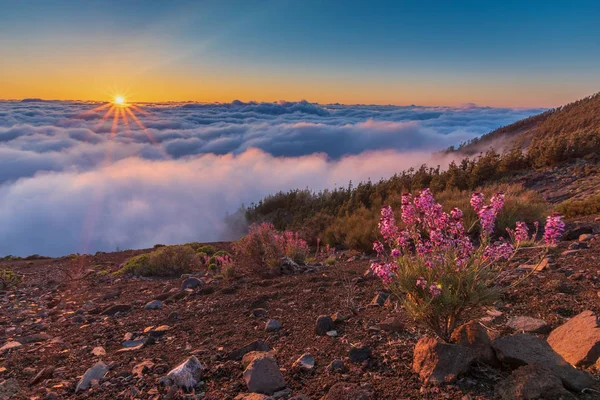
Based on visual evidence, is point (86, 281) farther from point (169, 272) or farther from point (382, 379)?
point (382, 379)

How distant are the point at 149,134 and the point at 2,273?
475ft

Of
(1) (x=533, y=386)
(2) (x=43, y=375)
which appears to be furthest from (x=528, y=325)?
(2) (x=43, y=375)

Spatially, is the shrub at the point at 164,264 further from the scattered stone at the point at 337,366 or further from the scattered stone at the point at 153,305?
the scattered stone at the point at 337,366

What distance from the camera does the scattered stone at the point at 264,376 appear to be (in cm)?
242

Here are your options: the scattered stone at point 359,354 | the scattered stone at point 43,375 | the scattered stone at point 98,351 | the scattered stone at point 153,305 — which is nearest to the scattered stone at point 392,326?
the scattered stone at point 359,354

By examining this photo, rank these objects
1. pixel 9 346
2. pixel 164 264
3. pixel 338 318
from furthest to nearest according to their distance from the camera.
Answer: pixel 164 264 → pixel 9 346 → pixel 338 318

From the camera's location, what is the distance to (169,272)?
776 centimetres

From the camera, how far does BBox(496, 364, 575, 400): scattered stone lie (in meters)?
1.80

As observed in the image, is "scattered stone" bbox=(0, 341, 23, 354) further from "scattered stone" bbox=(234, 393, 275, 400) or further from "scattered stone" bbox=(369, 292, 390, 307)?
"scattered stone" bbox=(369, 292, 390, 307)

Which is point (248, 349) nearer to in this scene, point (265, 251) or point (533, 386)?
point (533, 386)

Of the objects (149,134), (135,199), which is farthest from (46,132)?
(135,199)

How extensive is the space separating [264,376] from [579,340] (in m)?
2.04

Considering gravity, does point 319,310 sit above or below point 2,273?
above

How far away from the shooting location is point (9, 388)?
9.24 ft
